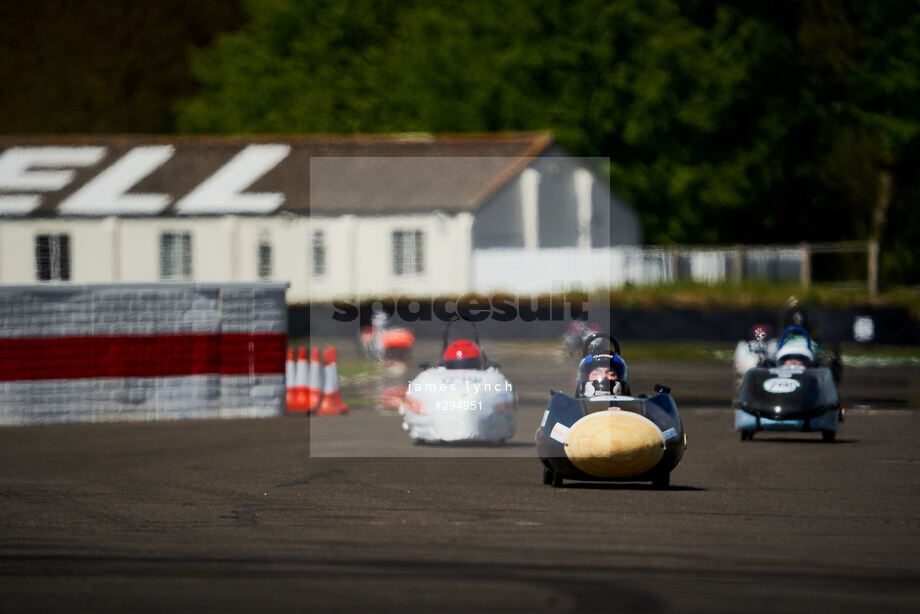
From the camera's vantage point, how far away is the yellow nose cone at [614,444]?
14.0 meters

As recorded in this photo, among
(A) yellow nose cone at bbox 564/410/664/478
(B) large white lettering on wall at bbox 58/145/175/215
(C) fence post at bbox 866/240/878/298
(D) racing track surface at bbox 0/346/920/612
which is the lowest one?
(D) racing track surface at bbox 0/346/920/612

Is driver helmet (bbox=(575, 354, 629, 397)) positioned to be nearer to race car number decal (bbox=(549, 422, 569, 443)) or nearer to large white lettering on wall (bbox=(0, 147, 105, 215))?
race car number decal (bbox=(549, 422, 569, 443))

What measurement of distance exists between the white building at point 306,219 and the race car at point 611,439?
130ft

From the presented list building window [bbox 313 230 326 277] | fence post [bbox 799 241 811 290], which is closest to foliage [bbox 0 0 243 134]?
building window [bbox 313 230 326 277]

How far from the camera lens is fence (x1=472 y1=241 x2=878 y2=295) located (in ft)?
150

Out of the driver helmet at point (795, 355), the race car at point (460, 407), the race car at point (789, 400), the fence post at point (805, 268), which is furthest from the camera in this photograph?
the fence post at point (805, 268)

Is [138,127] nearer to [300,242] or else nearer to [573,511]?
[300,242]

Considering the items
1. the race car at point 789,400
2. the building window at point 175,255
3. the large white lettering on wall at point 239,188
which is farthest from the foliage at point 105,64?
the race car at point 789,400

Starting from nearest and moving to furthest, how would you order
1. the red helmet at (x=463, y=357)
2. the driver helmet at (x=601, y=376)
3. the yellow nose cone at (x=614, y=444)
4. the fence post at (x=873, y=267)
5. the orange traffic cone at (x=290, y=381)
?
the yellow nose cone at (x=614, y=444)
the driver helmet at (x=601, y=376)
the red helmet at (x=463, y=357)
the orange traffic cone at (x=290, y=381)
the fence post at (x=873, y=267)

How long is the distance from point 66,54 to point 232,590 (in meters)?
90.2

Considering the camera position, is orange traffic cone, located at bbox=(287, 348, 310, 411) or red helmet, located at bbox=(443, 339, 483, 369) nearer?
red helmet, located at bbox=(443, 339, 483, 369)

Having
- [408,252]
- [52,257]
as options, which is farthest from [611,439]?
[52,257]

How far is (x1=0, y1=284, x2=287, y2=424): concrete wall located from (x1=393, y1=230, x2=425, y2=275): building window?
33.0 metres

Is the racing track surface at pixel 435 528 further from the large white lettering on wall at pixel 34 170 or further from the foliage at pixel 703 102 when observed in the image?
the large white lettering on wall at pixel 34 170
